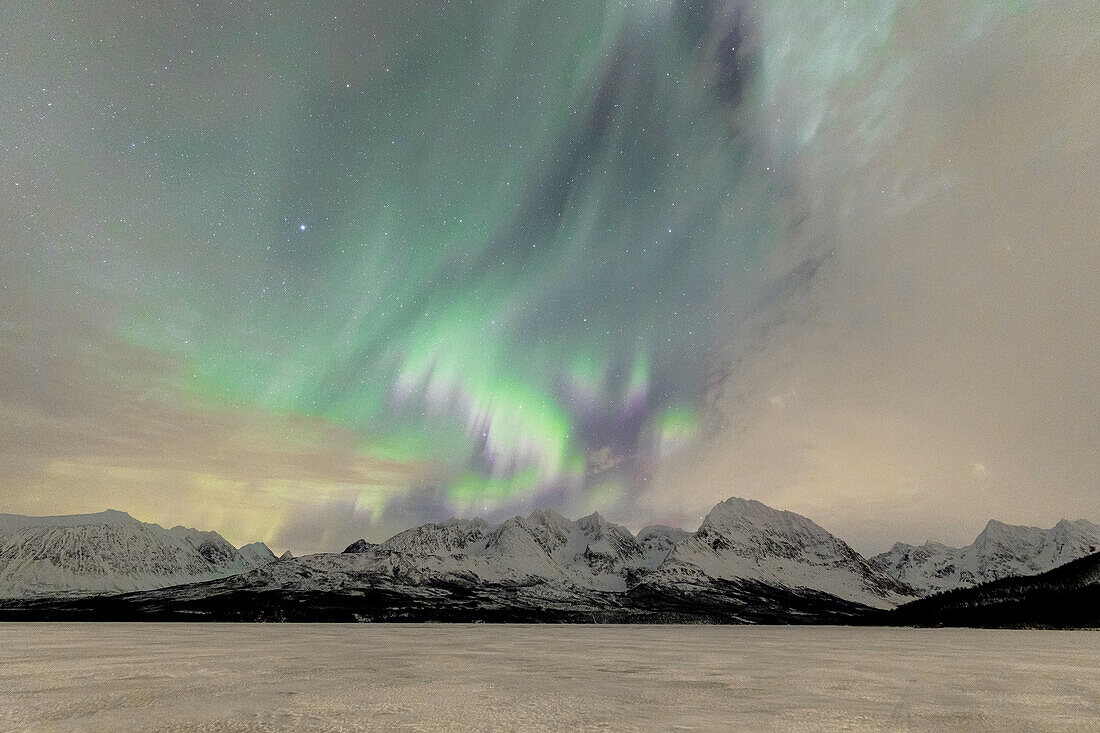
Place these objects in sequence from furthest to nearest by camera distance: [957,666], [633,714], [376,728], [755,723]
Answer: [957,666]
[633,714]
[755,723]
[376,728]

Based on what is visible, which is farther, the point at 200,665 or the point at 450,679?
the point at 200,665

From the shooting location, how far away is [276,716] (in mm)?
22891

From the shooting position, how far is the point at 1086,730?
69.0 feet

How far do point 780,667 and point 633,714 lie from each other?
32.4 metres

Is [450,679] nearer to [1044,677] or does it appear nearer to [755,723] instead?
[755,723]

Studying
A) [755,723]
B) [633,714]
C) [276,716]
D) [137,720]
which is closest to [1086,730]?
[755,723]

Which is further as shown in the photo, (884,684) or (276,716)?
Answer: (884,684)

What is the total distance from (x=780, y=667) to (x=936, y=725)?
30270 mm

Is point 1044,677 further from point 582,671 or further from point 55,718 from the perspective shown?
point 55,718

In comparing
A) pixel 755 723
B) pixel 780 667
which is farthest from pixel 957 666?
pixel 755 723

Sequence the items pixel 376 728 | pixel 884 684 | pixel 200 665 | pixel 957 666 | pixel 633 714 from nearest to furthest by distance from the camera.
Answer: pixel 376 728 < pixel 633 714 < pixel 884 684 < pixel 200 665 < pixel 957 666

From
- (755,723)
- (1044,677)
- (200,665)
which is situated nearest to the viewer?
(755,723)

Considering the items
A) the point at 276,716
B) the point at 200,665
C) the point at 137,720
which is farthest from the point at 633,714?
the point at 200,665

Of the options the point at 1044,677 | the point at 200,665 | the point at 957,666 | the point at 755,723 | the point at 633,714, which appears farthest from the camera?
the point at 957,666
